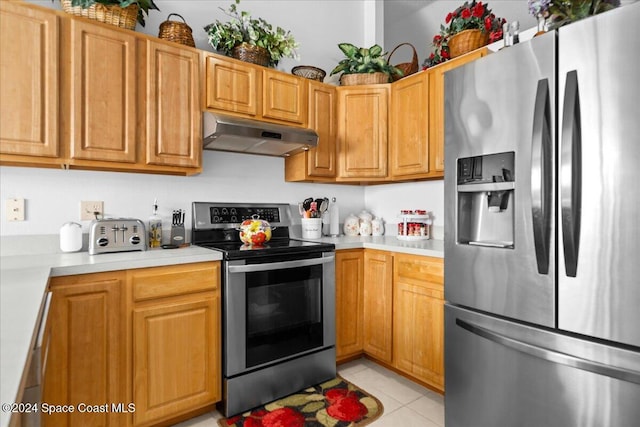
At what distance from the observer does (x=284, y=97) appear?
247cm

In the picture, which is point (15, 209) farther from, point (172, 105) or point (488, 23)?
point (488, 23)

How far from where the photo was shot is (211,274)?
6.14ft

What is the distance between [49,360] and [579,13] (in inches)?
102

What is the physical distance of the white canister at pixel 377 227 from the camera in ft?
10.1

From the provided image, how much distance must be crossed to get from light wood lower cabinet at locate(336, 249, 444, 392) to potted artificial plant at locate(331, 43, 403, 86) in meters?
1.35

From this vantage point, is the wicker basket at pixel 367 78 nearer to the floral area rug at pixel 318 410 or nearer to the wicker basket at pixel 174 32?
the wicker basket at pixel 174 32

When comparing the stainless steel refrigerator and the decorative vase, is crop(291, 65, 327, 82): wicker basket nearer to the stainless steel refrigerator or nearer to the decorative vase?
the stainless steel refrigerator

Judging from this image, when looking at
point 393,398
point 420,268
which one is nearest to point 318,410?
point 393,398

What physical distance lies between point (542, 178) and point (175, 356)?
6.03 feet

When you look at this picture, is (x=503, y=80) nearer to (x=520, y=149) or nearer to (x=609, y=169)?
(x=520, y=149)

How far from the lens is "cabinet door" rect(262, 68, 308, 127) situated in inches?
94.1

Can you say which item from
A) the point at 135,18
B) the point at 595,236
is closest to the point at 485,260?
the point at 595,236

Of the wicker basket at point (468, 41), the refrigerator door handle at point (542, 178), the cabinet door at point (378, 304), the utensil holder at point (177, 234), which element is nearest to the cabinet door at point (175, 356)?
the utensil holder at point (177, 234)

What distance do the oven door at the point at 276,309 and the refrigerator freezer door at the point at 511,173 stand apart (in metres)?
0.84
